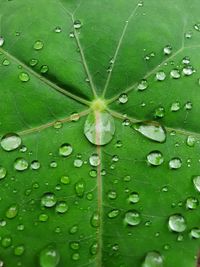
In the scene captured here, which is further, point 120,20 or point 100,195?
point 120,20

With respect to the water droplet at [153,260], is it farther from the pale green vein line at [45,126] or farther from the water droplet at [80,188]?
the pale green vein line at [45,126]

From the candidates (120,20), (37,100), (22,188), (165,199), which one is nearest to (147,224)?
(165,199)

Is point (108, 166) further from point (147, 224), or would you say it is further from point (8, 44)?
point (8, 44)

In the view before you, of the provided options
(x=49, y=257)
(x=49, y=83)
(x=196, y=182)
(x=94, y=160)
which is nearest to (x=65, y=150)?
(x=94, y=160)

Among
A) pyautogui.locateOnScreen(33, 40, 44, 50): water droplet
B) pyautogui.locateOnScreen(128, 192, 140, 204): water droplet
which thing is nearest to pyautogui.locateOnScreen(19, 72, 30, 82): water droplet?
pyautogui.locateOnScreen(33, 40, 44, 50): water droplet

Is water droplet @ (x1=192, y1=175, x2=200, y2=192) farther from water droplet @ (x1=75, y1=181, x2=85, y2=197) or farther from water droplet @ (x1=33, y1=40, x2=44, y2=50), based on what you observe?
water droplet @ (x1=33, y1=40, x2=44, y2=50)

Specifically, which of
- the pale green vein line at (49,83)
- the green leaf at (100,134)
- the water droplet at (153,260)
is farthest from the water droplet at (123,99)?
the water droplet at (153,260)
